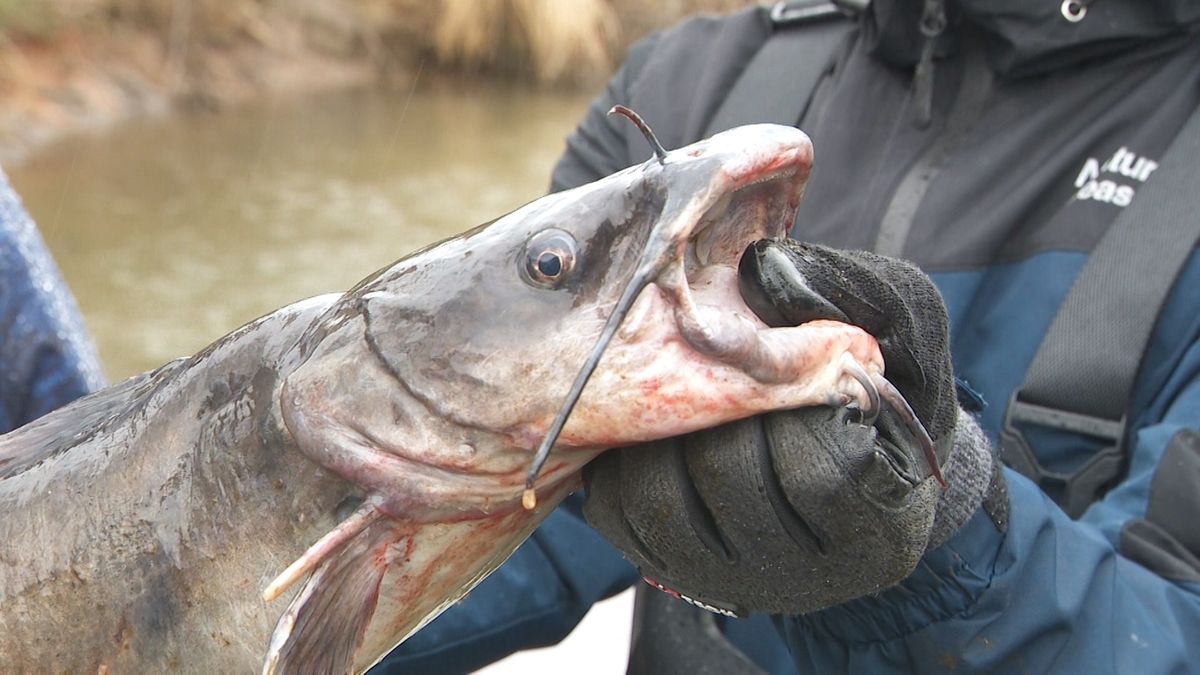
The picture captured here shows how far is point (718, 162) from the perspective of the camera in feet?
4.09

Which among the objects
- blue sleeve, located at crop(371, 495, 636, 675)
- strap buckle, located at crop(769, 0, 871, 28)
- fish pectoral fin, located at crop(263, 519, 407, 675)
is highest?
strap buckle, located at crop(769, 0, 871, 28)

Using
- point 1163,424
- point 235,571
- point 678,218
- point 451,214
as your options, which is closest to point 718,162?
point 678,218

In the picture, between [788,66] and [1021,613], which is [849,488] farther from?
[788,66]

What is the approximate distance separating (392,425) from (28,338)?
4.56ft

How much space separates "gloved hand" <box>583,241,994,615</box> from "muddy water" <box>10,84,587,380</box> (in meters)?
6.31

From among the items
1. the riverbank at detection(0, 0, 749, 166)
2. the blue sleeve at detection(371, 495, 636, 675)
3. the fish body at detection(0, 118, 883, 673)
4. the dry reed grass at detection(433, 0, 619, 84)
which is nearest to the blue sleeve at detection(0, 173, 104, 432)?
Answer: the fish body at detection(0, 118, 883, 673)

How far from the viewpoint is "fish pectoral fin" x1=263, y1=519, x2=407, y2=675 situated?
137 centimetres

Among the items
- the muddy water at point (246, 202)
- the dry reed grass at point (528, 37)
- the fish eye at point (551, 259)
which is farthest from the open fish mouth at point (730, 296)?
the dry reed grass at point (528, 37)

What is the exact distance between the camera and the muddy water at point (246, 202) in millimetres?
7883

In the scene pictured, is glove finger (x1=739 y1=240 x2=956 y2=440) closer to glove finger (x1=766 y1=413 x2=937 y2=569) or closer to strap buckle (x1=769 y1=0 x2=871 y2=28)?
glove finger (x1=766 y1=413 x2=937 y2=569)

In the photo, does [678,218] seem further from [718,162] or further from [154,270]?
[154,270]

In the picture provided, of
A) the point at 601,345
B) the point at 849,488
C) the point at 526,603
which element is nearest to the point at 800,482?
the point at 849,488

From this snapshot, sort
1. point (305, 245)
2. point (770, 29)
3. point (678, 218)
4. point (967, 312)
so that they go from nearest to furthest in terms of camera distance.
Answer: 1. point (678, 218)
2. point (967, 312)
3. point (770, 29)
4. point (305, 245)

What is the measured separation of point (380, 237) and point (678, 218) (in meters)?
8.08
